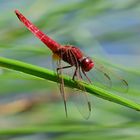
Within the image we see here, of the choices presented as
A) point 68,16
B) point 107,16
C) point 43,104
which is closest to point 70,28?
point 68,16

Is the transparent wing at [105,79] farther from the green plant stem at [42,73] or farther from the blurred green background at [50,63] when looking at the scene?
the green plant stem at [42,73]

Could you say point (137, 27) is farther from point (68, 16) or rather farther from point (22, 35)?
point (22, 35)

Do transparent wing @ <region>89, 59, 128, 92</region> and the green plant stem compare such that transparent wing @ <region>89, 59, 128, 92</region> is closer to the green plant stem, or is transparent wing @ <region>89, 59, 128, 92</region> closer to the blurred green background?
the blurred green background

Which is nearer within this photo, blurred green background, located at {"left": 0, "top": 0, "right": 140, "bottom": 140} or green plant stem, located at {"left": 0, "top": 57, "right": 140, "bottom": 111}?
green plant stem, located at {"left": 0, "top": 57, "right": 140, "bottom": 111}

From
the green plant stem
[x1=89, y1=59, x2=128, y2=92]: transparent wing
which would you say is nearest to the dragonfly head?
[x1=89, y1=59, x2=128, y2=92]: transparent wing

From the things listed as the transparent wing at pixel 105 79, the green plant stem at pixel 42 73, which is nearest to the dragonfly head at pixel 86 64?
the transparent wing at pixel 105 79
